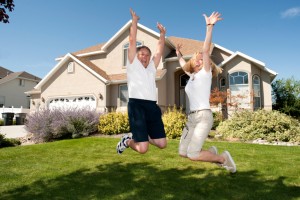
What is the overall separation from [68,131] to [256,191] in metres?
12.4

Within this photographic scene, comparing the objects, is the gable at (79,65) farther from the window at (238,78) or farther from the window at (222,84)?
the window at (238,78)

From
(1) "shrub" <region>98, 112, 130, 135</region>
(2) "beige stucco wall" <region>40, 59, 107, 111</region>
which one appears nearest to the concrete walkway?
(2) "beige stucco wall" <region>40, 59, 107, 111</region>

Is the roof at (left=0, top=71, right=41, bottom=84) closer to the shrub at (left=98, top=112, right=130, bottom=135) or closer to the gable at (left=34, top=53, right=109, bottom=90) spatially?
the gable at (left=34, top=53, right=109, bottom=90)

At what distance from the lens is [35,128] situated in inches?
639

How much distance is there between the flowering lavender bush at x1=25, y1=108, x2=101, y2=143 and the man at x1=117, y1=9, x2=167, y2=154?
1111cm

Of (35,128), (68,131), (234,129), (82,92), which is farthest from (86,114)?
(234,129)

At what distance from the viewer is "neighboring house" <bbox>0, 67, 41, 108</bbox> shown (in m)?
41.4

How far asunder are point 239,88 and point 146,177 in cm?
1693

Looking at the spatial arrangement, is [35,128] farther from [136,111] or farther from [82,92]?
[136,111]

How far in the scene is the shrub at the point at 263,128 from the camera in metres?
13.2

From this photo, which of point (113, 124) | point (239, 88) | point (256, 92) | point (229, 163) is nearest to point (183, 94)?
point (239, 88)

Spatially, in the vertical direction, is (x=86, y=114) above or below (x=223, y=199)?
above

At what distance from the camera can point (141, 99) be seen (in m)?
4.99

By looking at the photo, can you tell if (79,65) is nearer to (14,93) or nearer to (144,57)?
(144,57)
